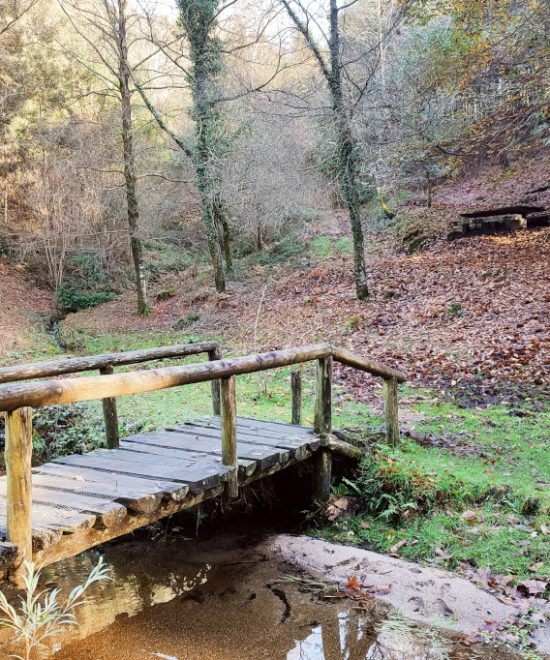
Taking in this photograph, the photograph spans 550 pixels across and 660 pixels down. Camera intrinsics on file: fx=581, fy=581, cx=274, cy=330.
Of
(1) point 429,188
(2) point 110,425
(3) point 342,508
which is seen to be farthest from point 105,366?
(1) point 429,188

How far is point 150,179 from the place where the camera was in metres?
26.4

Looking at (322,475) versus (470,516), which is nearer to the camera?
(470,516)

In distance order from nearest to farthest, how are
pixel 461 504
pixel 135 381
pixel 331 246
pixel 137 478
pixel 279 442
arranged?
pixel 135 381 < pixel 137 478 < pixel 461 504 < pixel 279 442 < pixel 331 246

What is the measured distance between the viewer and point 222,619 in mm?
4445

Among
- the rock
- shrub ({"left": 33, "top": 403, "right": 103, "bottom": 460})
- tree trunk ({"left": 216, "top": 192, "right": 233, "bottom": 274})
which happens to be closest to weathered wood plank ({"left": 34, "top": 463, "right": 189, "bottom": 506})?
the rock

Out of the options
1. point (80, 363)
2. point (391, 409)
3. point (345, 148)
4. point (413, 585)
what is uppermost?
point (345, 148)

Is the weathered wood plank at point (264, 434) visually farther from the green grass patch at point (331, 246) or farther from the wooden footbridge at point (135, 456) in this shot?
the green grass patch at point (331, 246)

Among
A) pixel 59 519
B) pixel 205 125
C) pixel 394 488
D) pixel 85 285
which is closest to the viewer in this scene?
pixel 59 519

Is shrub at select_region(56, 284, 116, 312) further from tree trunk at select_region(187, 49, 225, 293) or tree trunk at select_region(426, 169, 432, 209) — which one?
tree trunk at select_region(426, 169, 432, 209)

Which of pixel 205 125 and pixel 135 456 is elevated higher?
pixel 205 125

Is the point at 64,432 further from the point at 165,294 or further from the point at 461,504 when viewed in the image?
the point at 165,294

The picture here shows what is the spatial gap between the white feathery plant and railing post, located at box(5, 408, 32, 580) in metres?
0.12

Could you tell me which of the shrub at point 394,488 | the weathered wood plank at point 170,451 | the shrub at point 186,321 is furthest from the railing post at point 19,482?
the shrub at point 186,321

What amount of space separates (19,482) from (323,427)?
3437 millimetres
